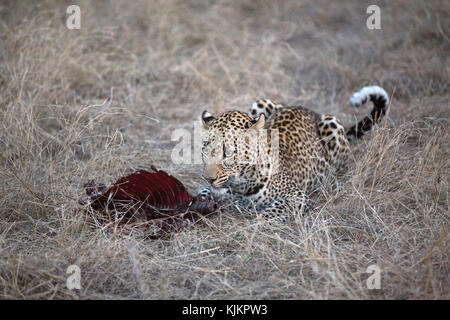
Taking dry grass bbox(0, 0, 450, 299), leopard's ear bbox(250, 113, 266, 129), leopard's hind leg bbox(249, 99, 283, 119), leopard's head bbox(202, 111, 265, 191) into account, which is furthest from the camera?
leopard's hind leg bbox(249, 99, 283, 119)

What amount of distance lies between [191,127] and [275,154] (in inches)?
101

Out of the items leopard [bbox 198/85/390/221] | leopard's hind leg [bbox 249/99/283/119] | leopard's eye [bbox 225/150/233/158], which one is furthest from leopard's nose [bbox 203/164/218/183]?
leopard's hind leg [bbox 249/99/283/119]

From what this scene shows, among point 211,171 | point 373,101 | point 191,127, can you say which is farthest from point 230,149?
point 191,127

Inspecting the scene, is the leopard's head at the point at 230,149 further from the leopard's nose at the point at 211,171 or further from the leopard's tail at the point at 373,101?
the leopard's tail at the point at 373,101

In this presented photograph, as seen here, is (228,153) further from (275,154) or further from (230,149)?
(275,154)

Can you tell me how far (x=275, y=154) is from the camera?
20.6 ft

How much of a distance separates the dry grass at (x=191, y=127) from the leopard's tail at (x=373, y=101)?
0.90 ft

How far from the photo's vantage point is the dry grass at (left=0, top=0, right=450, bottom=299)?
4.84m

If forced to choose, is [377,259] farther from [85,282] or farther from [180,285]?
[85,282]

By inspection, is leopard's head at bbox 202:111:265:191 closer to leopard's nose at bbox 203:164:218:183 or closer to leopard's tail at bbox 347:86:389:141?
leopard's nose at bbox 203:164:218:183

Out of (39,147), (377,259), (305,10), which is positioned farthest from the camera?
(305,10)

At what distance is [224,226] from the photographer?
19.1 feet
